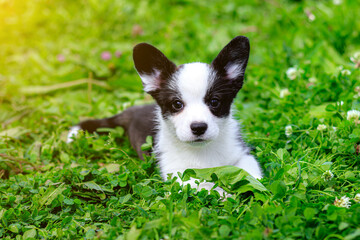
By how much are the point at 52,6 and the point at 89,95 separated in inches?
113

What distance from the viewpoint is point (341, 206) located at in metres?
2.25

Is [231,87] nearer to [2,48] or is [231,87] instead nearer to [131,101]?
[131,101]

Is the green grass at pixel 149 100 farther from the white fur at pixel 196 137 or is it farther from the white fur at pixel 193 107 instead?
the white fur at pixel 193 107

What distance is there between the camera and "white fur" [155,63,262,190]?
283 centimetres

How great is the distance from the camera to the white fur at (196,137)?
2.83 m

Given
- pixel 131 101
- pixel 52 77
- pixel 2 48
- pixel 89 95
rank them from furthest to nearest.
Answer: pixel 2 48 < pixel 52 77 < pixel 89 95 < pixel 131 101

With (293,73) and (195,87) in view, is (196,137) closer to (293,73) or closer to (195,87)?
(195,87)

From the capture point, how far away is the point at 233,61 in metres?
3.04

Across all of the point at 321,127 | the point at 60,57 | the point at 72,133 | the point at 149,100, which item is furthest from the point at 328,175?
the point at 60,57

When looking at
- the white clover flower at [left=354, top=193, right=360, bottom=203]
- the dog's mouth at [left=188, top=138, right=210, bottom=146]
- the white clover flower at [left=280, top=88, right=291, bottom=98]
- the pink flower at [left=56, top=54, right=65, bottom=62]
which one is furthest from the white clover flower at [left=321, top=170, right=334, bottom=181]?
the pink flower at [left=56, top=54, right=65, bottom=62]

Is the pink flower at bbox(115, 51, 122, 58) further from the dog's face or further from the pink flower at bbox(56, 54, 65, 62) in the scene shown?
the dog's face

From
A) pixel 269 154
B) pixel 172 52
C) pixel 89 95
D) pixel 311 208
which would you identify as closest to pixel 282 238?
pixel 311 208

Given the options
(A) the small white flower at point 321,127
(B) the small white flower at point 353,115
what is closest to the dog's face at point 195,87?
(A) the small white flower at point 321,127

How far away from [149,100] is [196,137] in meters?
2.03
